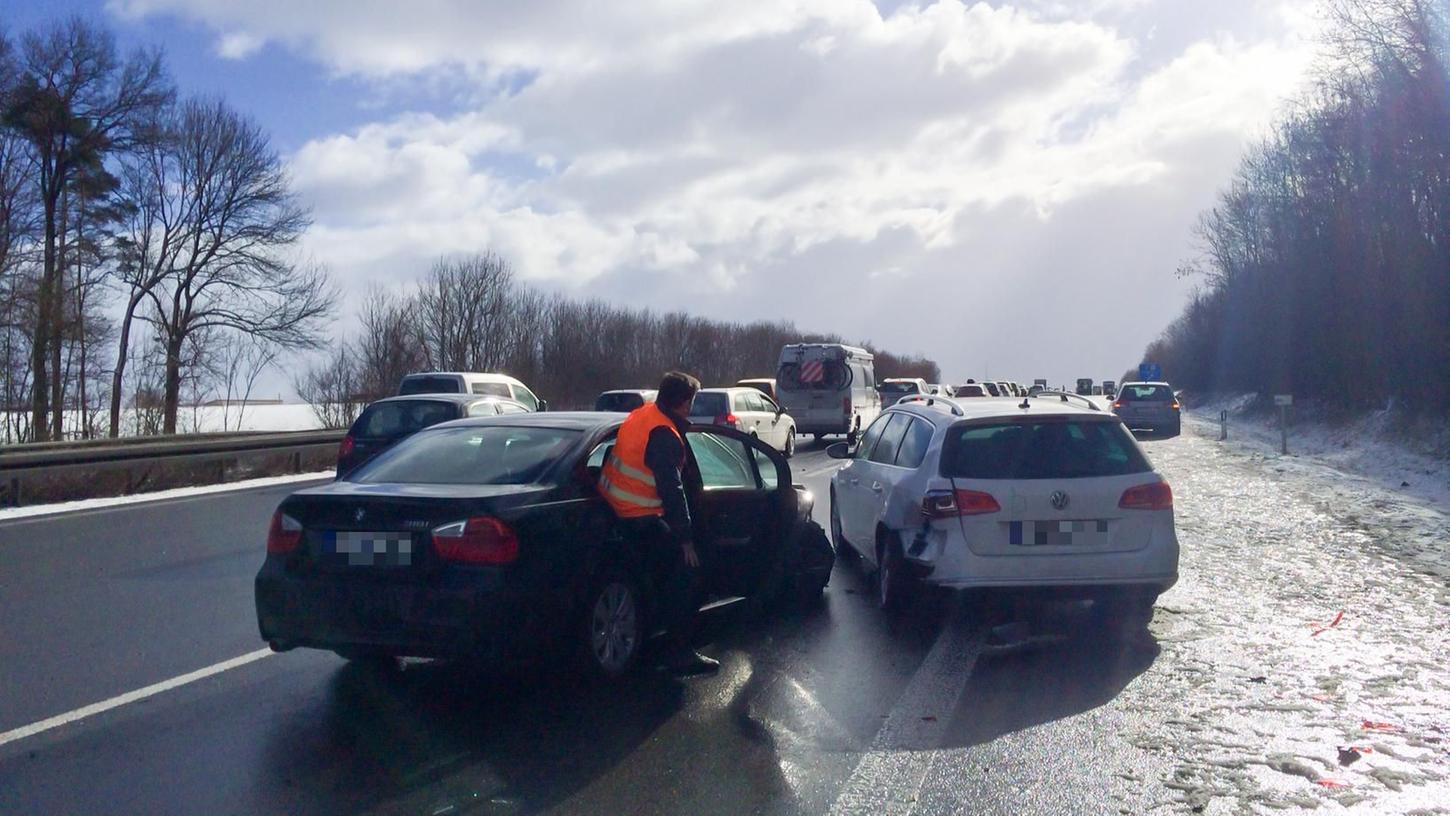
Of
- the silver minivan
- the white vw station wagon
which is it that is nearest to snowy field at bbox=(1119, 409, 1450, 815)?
the white vw station wagon

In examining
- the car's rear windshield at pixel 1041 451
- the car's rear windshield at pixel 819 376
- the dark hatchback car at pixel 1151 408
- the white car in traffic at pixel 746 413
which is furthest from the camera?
the dark hatchback car at pixel 1151 408

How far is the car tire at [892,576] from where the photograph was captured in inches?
315

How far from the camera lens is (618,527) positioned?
636cm

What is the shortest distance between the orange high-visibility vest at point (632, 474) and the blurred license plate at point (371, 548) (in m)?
1.17

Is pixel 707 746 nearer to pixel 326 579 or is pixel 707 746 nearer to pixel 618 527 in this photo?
pixel 618 527

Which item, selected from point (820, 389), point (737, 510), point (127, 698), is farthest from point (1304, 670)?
point (820, 389)

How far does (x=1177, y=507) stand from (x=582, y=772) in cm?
1313

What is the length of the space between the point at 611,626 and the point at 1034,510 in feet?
9.38

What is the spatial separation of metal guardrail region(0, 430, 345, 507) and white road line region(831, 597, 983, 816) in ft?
46.3

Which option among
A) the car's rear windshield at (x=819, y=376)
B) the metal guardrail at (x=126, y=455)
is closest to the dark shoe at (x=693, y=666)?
the metal guardrail at (x=126, y=455)

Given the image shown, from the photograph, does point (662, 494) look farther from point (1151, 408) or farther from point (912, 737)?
point (1151, 408)

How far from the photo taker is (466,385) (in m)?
23.3

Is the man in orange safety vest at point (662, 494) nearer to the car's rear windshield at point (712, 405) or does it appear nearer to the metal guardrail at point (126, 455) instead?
the metal guardrail at point (126, 455)

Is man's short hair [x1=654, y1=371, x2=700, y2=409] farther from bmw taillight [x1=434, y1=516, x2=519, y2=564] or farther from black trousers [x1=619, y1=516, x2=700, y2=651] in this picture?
bmw taillight [x1=434, y1=516, x2=519, y2=564]
